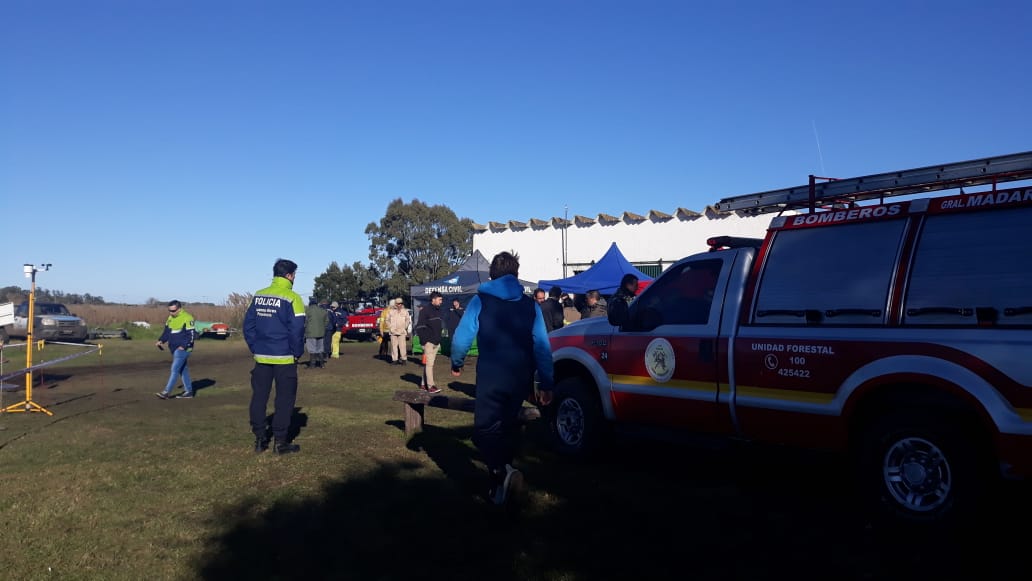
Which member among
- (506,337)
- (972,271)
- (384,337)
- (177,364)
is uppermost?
(972,271)

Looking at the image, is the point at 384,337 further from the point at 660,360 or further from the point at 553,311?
the point at 660,360

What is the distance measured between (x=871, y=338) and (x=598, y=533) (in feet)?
7.56

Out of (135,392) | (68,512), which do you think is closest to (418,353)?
(135,392)

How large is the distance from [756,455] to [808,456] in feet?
1.85

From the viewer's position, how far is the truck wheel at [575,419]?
7254mm

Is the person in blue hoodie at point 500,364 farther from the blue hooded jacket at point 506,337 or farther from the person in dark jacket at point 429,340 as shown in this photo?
the person in dark jacket at point 429,340

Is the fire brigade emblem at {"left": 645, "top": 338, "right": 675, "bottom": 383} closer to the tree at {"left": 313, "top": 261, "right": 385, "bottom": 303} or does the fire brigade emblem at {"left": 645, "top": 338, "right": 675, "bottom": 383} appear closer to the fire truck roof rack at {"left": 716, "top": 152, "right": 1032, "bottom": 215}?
the fire truck roof rack at {"left": 716, "top": 152, "right": 1032, "bottom": 215}

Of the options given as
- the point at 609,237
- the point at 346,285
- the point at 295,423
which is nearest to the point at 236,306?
the point at 346,285

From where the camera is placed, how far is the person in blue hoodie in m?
5.49

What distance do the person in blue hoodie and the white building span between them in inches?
893

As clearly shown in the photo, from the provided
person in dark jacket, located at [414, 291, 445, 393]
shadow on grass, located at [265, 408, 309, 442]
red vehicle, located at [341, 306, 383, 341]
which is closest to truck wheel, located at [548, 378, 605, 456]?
shadow on grass, located at [265, 408, 309, 442]

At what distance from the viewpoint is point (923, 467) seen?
492cm

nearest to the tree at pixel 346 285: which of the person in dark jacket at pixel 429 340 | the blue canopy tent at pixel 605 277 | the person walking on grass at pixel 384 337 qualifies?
the person walking on grass at pixel 384 337

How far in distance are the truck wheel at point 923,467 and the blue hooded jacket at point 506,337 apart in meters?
2.35
